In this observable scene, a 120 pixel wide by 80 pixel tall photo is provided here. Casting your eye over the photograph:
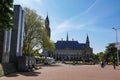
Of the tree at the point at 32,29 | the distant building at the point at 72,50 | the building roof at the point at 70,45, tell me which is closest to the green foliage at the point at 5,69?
the tree at the point at 32,29

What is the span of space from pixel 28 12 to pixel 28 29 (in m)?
4.33

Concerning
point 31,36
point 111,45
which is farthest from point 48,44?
point 111,45

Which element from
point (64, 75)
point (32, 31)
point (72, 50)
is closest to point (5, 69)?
point (64, 75)

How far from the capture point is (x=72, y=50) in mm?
185250

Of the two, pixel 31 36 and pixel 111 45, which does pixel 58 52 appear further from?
pixel 31 36

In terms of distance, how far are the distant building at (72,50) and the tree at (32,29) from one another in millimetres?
122991

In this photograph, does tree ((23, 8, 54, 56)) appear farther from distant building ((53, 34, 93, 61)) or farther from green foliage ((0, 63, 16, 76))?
distant building ((53, 34, 93, 61))

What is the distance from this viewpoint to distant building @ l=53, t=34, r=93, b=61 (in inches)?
7037

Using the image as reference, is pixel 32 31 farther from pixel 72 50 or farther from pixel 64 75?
pixel 72 50

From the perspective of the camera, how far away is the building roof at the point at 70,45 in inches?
7293

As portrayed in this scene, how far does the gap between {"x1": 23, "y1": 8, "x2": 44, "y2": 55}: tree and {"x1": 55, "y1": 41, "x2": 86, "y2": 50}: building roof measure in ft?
418

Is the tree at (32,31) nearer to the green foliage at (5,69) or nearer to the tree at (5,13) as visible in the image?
the green foliage at (5,69)

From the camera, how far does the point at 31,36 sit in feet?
184

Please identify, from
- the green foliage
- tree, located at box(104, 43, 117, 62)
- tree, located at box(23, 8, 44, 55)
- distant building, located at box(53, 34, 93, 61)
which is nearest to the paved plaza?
the green foliage
